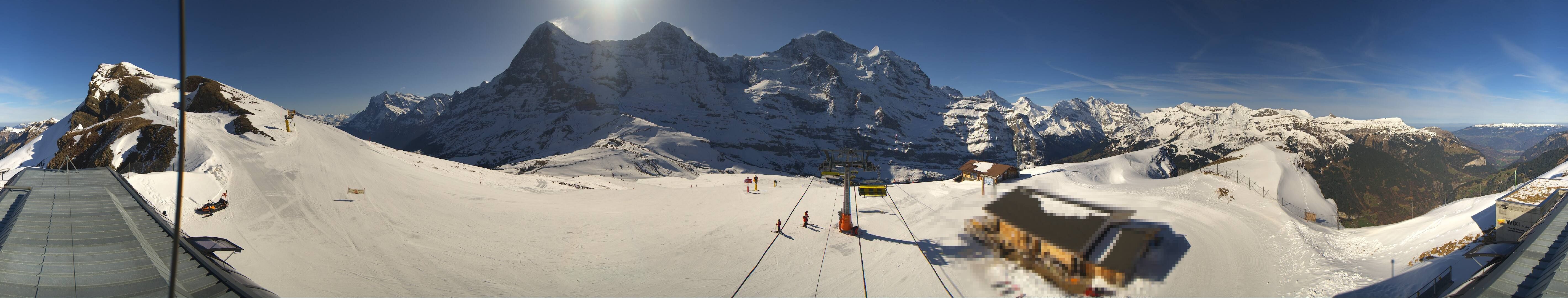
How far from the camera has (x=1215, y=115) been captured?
154 meters

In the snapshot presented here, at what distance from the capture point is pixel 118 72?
126 ft

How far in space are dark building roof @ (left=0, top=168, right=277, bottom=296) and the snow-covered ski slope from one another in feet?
7.93

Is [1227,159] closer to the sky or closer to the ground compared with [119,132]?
closer to the ground

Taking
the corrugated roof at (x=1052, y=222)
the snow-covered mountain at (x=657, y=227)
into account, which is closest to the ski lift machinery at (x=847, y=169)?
the snow-covered mountain at (x=657, y=227)

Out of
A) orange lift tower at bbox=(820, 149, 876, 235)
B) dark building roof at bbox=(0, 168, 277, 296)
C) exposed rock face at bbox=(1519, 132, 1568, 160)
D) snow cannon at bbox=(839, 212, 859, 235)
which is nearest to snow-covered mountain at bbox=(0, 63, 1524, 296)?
snow cannon at bbox=(839, 212, 859, 235)

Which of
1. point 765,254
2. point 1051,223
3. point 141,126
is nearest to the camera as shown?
point 1051,223

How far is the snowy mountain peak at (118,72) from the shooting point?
37812 mm

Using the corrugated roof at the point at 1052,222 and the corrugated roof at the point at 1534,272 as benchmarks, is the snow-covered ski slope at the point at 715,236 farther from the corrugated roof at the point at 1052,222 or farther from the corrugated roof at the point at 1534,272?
the corrugated roof at the point at 1052,222

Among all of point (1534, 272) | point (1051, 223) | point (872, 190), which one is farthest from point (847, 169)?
point (1534, 272)

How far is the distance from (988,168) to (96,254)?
122 ft

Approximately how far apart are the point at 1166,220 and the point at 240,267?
1157 inches

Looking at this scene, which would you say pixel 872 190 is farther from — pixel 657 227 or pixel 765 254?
pixel 657 227

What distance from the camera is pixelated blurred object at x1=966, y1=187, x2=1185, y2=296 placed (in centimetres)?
1109

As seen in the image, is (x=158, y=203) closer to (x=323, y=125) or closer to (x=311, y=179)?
(x=311, y=179)
